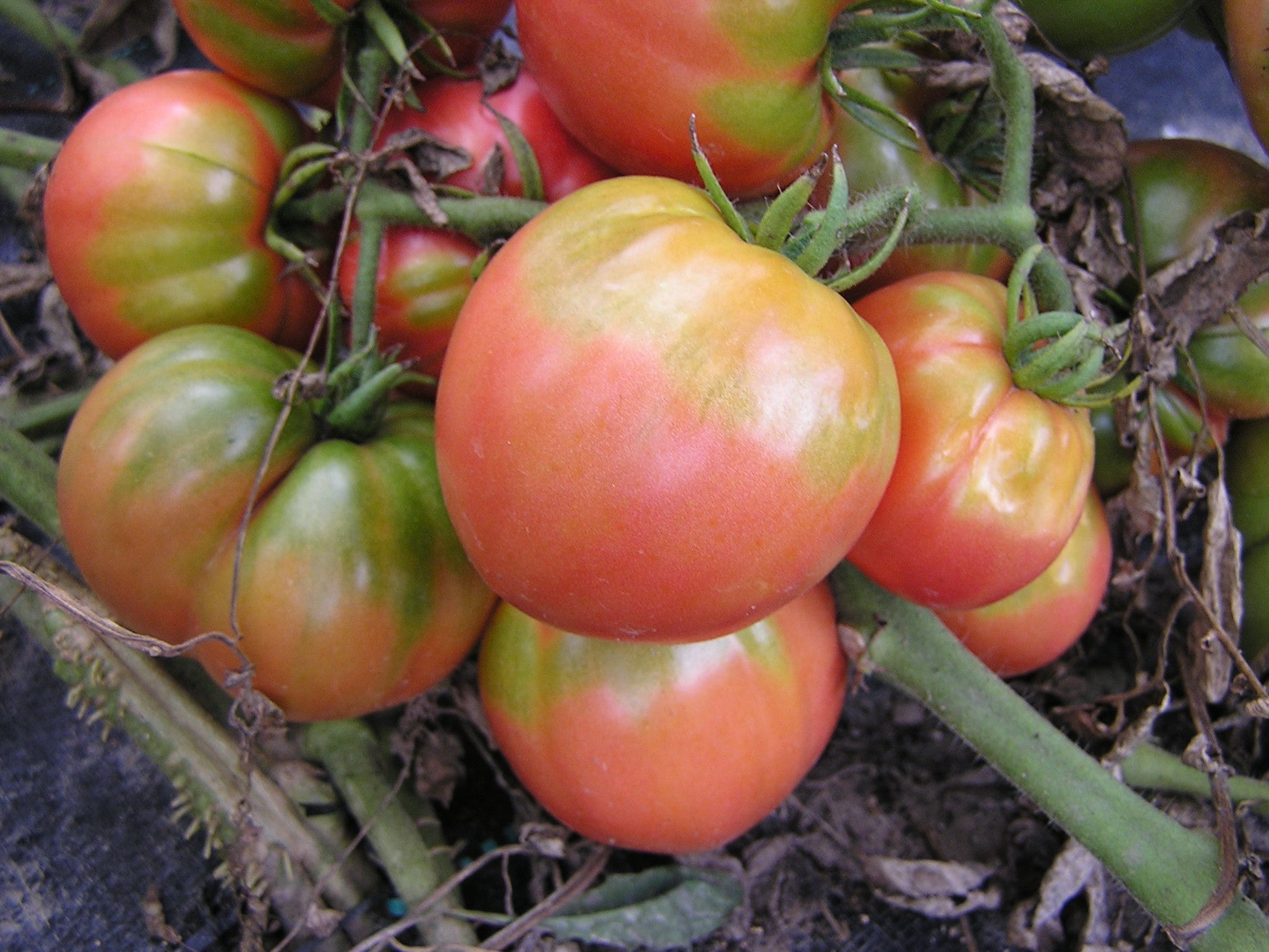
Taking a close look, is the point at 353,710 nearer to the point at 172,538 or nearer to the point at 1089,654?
the point at 172,538

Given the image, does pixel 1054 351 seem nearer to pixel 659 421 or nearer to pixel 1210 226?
pixel 659 421

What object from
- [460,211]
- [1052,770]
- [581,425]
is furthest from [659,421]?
[1052,770]

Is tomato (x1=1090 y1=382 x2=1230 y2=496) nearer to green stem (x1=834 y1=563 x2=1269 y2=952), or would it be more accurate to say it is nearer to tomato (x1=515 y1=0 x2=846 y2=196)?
green stem (x1=834 y1=563 x2=1269 y2=952)

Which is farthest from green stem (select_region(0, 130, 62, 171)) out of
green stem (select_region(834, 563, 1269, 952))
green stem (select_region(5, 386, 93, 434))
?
green stem (select_region(834, 563, 1269, 952))

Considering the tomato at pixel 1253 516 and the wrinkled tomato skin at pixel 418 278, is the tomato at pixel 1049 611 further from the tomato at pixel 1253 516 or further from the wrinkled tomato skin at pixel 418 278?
the wrinkled tomato skin at pixel 418 278

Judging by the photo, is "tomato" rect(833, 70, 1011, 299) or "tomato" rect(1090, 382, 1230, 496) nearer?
"tomato" rect(833, 70, 1011, 299)

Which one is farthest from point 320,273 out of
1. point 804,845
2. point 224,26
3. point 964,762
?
point 964,762
